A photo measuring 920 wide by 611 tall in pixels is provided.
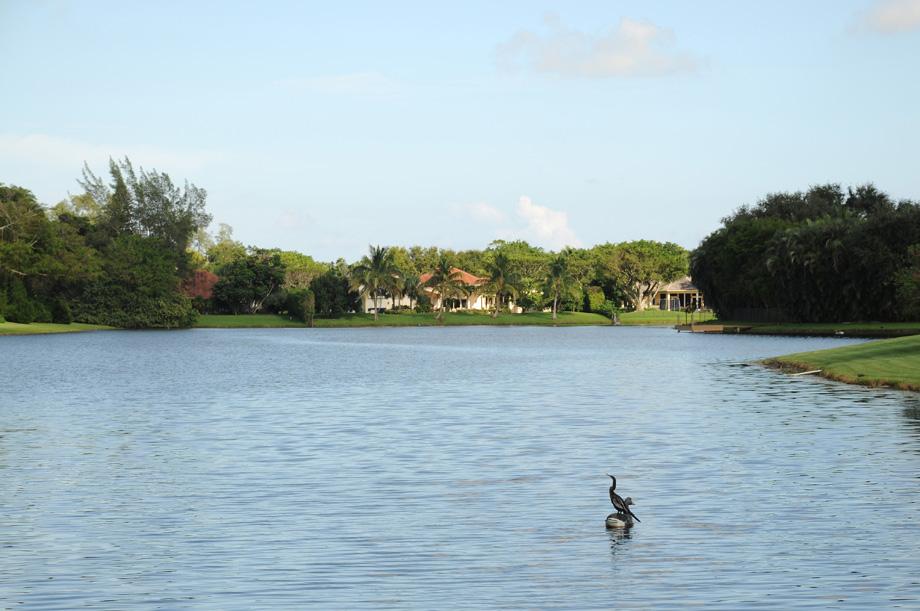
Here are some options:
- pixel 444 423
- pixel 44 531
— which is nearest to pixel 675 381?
pixel 444 423

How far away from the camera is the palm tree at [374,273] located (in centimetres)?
18312

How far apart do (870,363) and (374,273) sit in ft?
423

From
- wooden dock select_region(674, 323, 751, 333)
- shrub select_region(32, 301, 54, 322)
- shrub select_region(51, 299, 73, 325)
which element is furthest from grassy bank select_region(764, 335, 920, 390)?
shrub select_region(51, 299, 73, 325)

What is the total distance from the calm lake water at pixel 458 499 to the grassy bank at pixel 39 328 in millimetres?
91002

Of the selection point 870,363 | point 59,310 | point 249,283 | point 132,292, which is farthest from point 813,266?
point 59,310

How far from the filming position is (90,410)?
150ft

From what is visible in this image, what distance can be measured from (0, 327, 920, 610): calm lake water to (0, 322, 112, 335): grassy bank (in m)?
91.0

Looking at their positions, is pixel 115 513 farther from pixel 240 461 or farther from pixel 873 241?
pixel 873 241

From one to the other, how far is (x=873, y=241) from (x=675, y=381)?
7019 centimetres

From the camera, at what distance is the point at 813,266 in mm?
128750

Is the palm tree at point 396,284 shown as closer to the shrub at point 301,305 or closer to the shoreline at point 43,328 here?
the shrub at point 301,305

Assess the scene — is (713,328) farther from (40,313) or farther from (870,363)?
(870,363)

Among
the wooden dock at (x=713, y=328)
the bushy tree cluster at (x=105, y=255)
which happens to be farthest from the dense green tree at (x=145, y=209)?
the wooden dock at (x=713, y=328)

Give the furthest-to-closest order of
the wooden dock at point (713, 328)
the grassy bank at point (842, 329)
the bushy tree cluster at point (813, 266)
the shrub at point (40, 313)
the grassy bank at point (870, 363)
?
the shrub at point (40, 313), the wooden dock at point (713, 328), the bushy tree cluster at point (813, 266), the grassy bank at point (842, 329), the grassy bank at point (870, 363)
